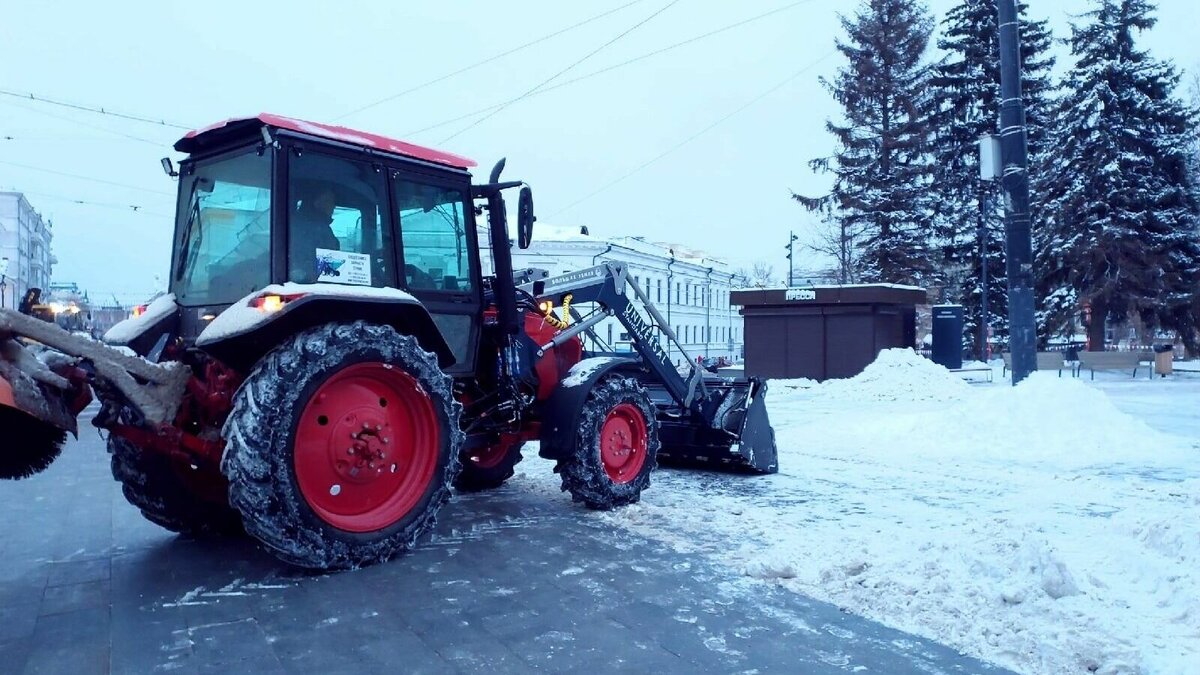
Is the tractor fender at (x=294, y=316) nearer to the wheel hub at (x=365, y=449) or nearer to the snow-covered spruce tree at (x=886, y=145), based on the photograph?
the wheel hub at (x=365, y=449)

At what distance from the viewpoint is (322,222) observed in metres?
5.66

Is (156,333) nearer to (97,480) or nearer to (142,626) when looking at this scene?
(142,626)

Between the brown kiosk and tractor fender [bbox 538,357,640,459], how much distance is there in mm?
16079

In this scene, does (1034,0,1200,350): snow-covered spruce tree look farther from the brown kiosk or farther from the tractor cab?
the tractor cab

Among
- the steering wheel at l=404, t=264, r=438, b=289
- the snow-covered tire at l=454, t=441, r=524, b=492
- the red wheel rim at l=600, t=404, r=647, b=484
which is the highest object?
the steering wheel at l=404, t=264, r=438, b=289

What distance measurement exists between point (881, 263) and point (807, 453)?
24.6 meters

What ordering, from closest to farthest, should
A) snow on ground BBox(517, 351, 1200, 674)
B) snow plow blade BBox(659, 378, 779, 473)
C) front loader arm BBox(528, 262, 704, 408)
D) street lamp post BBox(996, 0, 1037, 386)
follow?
snow on ground BBox(517, 351, 1200, 674) < front loader arm BBox(528, 262, 704, 408) < snow plow blade BBox(659, 378, 779, 473) < street lamp post BBox(996, 0, 1037, 386)

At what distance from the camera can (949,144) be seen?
35.0 metres

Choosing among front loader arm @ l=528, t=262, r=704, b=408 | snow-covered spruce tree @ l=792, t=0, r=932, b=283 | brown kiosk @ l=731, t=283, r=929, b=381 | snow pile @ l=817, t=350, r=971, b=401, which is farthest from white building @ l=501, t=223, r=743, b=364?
front loader arm @ l=528, t=262, r=704, b=408

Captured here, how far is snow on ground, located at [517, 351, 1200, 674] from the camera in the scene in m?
4.54

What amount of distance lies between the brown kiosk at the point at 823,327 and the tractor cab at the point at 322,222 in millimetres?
17156

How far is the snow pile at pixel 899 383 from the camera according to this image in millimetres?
18500

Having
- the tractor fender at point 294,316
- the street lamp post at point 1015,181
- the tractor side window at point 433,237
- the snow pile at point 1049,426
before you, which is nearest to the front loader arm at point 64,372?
the tractor fender at point 294,316

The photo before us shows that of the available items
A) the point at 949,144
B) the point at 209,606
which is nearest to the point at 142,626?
the point at 209,606
